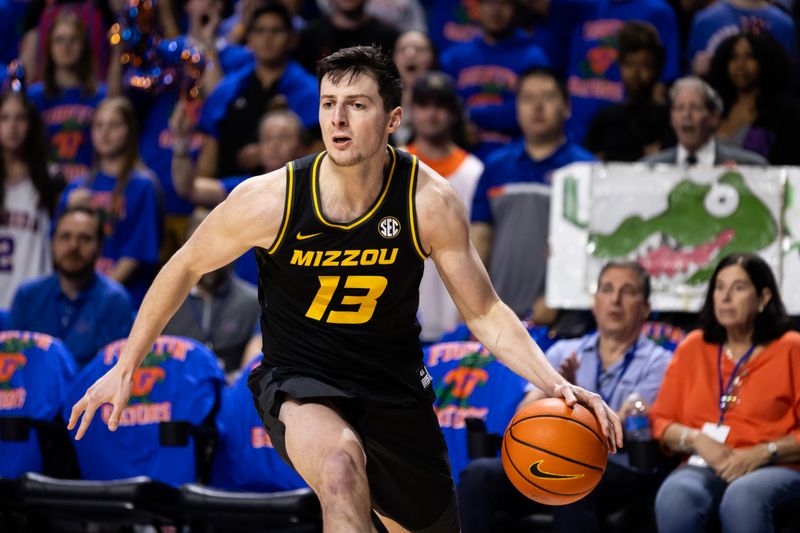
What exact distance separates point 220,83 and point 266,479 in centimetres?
374

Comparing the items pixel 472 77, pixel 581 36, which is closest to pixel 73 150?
pixel 472 77

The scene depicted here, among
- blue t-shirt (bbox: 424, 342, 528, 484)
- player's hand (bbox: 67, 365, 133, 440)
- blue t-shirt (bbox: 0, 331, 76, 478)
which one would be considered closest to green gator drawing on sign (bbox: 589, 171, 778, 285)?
blue t-shirt (bbox: 424, 342, 528, 484)

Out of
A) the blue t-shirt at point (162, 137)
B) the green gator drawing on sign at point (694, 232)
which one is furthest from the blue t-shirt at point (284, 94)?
the green gator drawing on sign at point (694, 232)

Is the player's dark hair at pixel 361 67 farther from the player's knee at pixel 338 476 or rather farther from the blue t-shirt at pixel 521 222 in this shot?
the blue t-shirt at pixel 521 222

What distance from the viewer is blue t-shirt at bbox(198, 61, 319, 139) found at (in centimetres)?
886

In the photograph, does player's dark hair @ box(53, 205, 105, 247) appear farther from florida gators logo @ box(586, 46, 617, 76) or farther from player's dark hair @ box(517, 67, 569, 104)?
florida gators logo @ box(586, 46, 617, 76)

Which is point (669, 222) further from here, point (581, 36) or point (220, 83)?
point (220, 83)

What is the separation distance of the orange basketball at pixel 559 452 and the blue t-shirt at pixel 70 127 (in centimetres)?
567

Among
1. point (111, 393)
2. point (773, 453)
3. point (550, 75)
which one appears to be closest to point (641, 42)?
point (550, 75)

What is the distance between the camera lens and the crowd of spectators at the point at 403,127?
7.27 metres

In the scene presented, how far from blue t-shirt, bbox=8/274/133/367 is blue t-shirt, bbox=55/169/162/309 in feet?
2.43

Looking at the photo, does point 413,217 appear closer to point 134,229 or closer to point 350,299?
point 350,299

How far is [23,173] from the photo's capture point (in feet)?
28.4

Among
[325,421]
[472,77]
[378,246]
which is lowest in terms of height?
[325,421]
